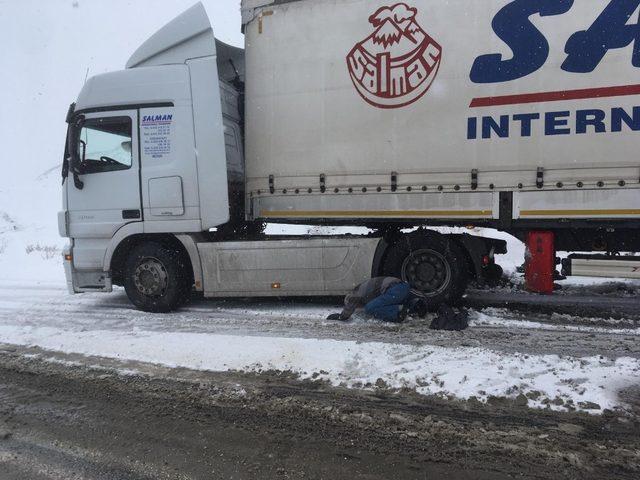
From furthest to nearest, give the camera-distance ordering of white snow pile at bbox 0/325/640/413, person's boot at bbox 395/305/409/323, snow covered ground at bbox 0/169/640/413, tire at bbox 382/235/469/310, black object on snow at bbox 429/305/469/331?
tire at bbox 382/235/469/310 < person's boot at bbox 395/305/409/323 < black object on snow at bbox 429/305/469/331 < snow covered ground at bbox 0/169/640/413 < white snow pile at bbox 0/325/640/413

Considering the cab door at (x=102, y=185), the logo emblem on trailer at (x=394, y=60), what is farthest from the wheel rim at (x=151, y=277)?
the logo emblem on trailer at (x=394, y=60)

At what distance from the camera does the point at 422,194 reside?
18.4 ft

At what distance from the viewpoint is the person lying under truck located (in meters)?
5.54

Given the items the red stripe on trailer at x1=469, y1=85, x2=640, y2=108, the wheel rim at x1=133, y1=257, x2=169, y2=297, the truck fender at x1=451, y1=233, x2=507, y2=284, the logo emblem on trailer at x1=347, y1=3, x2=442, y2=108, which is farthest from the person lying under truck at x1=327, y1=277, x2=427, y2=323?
the wheel rim at x1=133, y1=257, x2=169, y2=297

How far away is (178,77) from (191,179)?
133 cm

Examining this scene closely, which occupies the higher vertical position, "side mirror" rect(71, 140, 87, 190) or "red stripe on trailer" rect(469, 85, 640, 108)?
"red stripe on trailer" rect(469, 85, 640, 108)

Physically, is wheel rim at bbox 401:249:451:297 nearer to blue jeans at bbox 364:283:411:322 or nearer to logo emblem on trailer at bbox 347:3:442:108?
blue jeans at bbox 364:283:411:322

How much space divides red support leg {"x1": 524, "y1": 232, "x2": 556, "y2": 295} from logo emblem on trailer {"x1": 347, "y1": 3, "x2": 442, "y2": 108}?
2113mm

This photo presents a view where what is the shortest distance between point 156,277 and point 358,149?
3.17m

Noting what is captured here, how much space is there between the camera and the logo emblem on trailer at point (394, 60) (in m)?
5.52

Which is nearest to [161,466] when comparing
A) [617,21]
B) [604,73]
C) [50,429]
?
[50,429]

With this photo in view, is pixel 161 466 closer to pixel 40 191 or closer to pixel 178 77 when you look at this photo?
pixel 178 77

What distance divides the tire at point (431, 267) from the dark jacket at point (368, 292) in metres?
0.30

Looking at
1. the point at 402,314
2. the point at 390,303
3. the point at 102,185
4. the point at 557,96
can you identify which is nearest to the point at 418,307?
the point at 402,314
